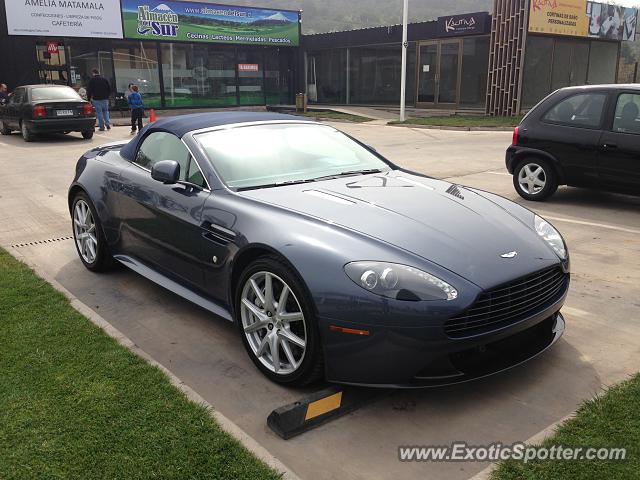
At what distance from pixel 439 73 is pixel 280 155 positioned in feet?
76.8

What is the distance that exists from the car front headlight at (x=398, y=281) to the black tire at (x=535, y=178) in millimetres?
5628

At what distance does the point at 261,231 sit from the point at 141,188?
159 centimetres

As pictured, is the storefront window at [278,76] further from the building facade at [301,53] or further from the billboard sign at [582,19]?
the billboard sign at [582,19]

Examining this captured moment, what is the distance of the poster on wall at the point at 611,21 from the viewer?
24797mm

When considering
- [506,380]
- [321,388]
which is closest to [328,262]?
[321,388]

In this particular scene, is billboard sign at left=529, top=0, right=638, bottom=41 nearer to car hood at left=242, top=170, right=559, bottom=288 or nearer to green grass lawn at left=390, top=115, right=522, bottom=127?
green grass lawn at left=390, top=115, right=522, bottom=127

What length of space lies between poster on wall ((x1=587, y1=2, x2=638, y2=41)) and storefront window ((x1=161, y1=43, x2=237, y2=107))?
1594 cm

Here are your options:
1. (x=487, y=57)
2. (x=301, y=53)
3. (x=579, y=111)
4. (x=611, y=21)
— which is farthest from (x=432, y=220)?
(x=301, y=53)

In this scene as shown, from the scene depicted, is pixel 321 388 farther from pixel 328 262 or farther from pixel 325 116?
pixel 325 116

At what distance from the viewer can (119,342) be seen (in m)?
3.87

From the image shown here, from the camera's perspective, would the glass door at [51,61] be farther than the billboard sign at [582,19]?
Yes

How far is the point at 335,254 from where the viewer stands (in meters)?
3.06

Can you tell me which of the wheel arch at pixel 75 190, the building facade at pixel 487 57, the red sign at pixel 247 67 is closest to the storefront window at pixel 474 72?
the building facade at pixel 487 57

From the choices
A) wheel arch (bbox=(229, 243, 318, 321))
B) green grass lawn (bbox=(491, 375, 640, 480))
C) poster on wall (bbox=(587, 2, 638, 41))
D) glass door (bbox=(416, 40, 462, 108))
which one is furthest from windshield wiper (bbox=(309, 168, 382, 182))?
poster on wall (bbox=(587, 2, 638, 41))
